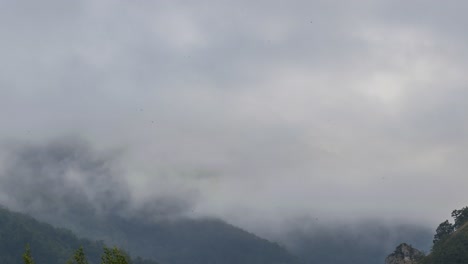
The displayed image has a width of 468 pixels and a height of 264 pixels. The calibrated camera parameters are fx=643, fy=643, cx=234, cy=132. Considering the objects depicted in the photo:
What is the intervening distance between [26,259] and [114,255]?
18.7 meters

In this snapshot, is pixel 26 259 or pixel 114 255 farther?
pixel 114 255

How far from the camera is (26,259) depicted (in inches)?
4205

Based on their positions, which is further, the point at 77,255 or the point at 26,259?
the point at 77,255

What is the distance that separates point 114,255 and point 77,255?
313 inches

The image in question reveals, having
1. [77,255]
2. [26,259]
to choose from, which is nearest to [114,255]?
[77,255]

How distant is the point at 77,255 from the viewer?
379ft

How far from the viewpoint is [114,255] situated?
121062mm

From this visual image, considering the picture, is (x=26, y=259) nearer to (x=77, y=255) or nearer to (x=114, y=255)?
(x=77, y=255)
